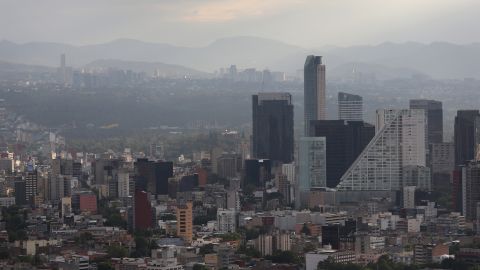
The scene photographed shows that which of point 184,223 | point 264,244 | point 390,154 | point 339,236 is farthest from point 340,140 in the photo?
point 264,244

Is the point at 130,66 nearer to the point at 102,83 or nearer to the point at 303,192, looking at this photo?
the point at 102,83

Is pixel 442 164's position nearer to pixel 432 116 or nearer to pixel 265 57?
pixel 432 116

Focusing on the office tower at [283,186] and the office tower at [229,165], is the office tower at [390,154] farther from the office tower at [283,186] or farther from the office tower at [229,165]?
the office tower at [229,165]

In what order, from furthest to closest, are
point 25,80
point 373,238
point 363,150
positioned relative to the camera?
point 25,80 < point 363,150 < point 373,238

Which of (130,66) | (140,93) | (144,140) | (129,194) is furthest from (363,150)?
(130,66)

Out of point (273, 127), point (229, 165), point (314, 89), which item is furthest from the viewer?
point (314, 89)

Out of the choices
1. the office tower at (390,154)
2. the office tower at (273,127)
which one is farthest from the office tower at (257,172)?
the office tower at (390,154)

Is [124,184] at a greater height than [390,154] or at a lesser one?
lesser
